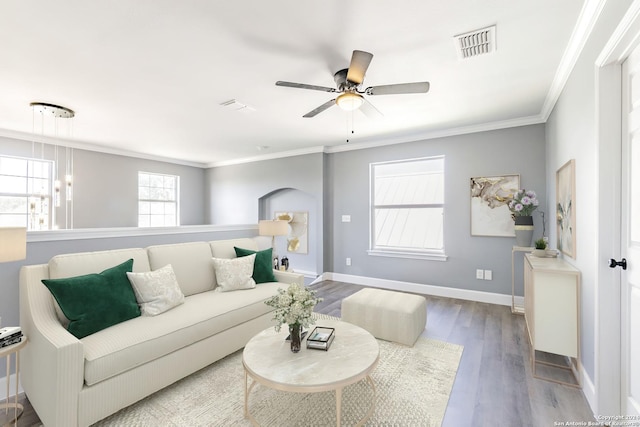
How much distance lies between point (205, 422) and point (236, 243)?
2.05m

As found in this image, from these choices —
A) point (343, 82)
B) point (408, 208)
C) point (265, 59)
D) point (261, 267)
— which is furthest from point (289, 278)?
point (408, 208)

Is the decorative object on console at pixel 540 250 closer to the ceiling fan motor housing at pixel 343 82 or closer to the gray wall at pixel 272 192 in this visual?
the ceiling fan motor housing at pixel 343 82

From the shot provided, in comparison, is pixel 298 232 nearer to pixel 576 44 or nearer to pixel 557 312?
pixel 557 312

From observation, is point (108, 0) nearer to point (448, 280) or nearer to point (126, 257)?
point (126, 257)

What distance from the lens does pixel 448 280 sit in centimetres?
439

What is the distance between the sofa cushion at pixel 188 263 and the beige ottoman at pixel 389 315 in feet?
5.03

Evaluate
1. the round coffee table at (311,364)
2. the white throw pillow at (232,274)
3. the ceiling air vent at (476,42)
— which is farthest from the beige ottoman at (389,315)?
the ceiling air vent at (476,42)

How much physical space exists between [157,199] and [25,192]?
2.13m

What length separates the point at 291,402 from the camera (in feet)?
6.32

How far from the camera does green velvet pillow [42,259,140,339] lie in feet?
6.11

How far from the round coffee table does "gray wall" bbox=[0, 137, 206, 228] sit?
5146 mm

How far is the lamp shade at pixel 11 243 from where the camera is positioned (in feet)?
5.30

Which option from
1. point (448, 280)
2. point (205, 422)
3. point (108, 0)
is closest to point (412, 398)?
point (205, 422)

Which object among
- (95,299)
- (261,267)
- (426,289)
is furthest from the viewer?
(426,289)
